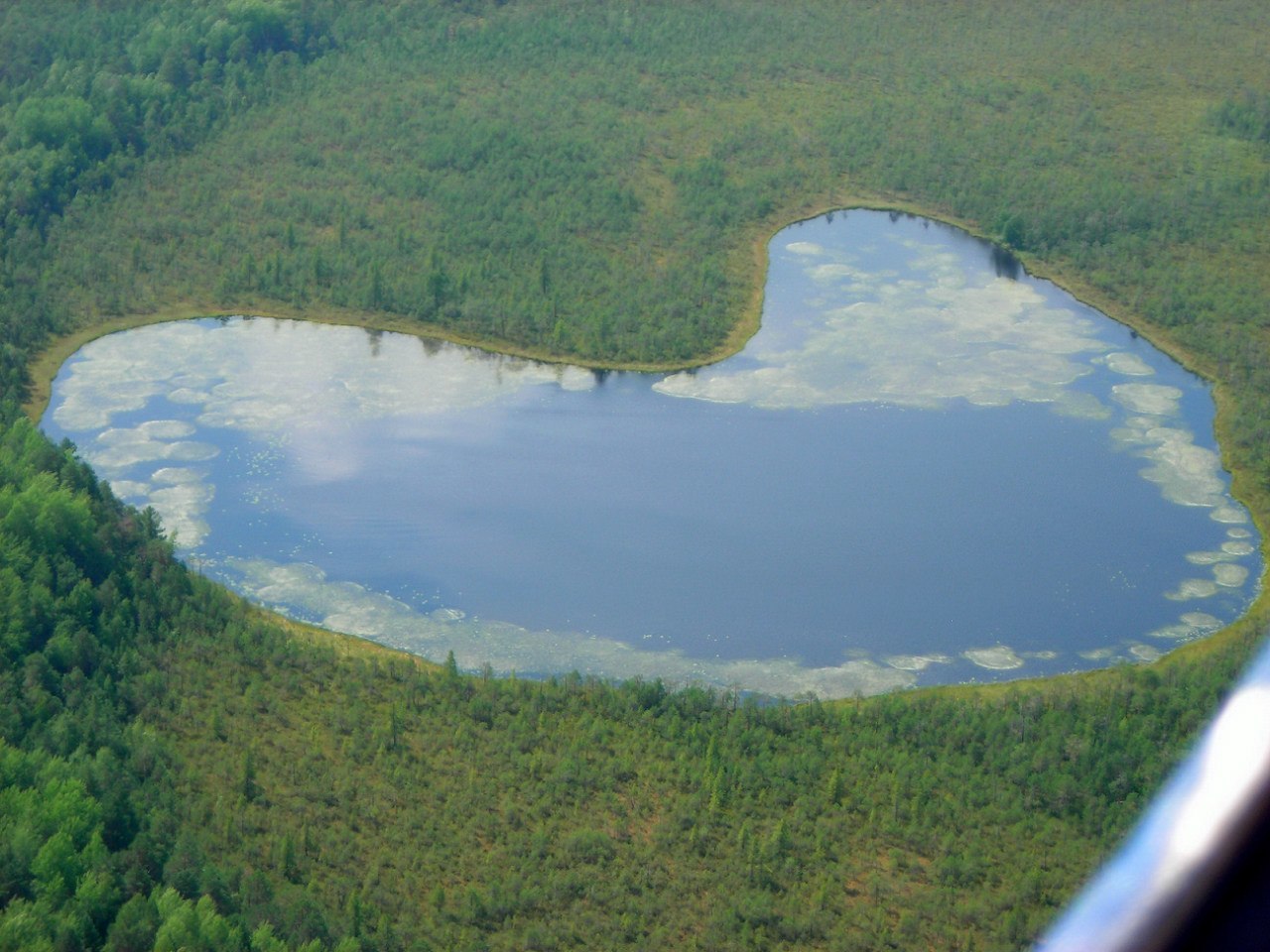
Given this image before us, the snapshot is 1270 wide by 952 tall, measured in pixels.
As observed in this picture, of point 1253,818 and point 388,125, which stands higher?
point 1253,818

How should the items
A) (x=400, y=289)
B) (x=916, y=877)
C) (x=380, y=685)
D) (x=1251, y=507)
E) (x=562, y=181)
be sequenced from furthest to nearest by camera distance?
(x=562, y=181) → (x=400, y=289) → (x=1251, y=507) → (x=380, y=685) → (x=916, y=877)

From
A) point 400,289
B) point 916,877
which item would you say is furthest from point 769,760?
point 400,289

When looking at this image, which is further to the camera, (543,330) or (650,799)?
(543,330)

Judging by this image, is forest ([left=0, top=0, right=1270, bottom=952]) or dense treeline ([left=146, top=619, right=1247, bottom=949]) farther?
forest ([left=0, top=0, right=1270, bottom=952])

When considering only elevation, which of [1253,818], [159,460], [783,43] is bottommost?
[159,460]

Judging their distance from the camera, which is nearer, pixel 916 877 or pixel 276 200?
pixel 916 877

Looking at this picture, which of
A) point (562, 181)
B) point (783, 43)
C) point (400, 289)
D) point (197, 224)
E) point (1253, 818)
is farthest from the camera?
point (783, 43)

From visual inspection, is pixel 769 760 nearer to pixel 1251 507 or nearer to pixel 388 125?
pixel 1251 507

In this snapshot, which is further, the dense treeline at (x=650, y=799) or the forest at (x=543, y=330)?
the forest at (x=543, y=330)
